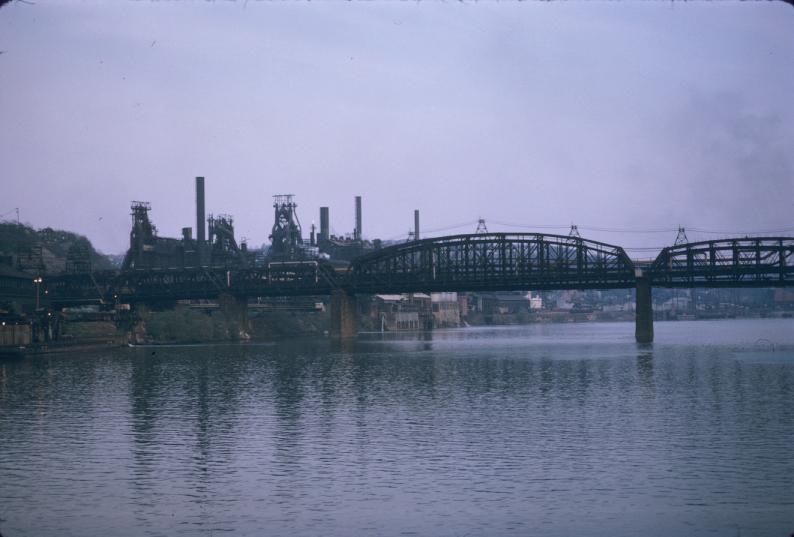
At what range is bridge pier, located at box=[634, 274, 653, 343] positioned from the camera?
155m

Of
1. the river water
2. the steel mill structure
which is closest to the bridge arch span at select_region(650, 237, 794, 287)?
the steel mill structure

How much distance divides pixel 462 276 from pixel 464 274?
4.19m

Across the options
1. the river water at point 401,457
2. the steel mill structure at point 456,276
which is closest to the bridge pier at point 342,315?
the steel mill structure at point 456,276

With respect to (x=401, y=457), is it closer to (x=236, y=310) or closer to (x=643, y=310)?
(x=643, y=310)

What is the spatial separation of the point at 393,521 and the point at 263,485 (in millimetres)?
7029

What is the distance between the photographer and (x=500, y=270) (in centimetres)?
17025

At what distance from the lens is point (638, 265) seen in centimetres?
16288

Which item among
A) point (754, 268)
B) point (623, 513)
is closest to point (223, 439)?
point (623, 513)

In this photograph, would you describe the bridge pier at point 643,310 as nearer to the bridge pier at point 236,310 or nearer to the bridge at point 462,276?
the bridge at point 462,276

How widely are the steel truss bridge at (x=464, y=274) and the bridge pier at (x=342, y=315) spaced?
2.05m

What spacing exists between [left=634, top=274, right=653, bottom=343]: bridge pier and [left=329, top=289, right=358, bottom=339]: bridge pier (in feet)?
175

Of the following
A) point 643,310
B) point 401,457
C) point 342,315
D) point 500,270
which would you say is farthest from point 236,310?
point 401,457

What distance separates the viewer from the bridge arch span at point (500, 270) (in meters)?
159

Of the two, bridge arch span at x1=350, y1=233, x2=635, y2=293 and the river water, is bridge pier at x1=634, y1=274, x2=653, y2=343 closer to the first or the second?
bridge arch span at x1=350, y1=233, x2=635, y2=293
